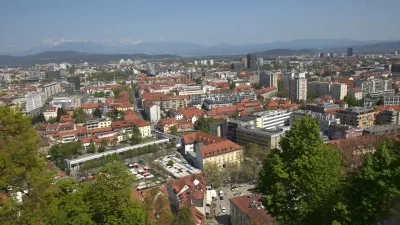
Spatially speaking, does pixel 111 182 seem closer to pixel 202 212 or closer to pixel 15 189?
pixel 15 189

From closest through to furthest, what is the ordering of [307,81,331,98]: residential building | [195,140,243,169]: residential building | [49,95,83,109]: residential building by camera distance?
[195,140,243,169]: residential building → [49,95,83,109]: residential building → [307,81,331,98]: residential building

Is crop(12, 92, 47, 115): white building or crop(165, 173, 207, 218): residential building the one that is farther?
crop(12, 92, 47, 115): white building

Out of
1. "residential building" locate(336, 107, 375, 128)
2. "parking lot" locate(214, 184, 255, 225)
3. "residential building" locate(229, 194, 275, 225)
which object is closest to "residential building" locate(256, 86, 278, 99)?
"residential building" locate(336, 107, 375, 128)

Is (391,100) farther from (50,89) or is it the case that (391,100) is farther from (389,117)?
(50,89)

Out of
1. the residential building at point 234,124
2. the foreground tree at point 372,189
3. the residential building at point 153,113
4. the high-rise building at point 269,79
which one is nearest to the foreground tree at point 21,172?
the foreground tree at point 372,189

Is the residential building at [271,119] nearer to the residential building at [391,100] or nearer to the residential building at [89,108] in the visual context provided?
the residential building at [391,100]

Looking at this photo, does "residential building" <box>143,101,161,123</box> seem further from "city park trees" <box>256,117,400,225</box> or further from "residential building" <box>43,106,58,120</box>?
"city park trees" <box>256,117,400,225</box>
